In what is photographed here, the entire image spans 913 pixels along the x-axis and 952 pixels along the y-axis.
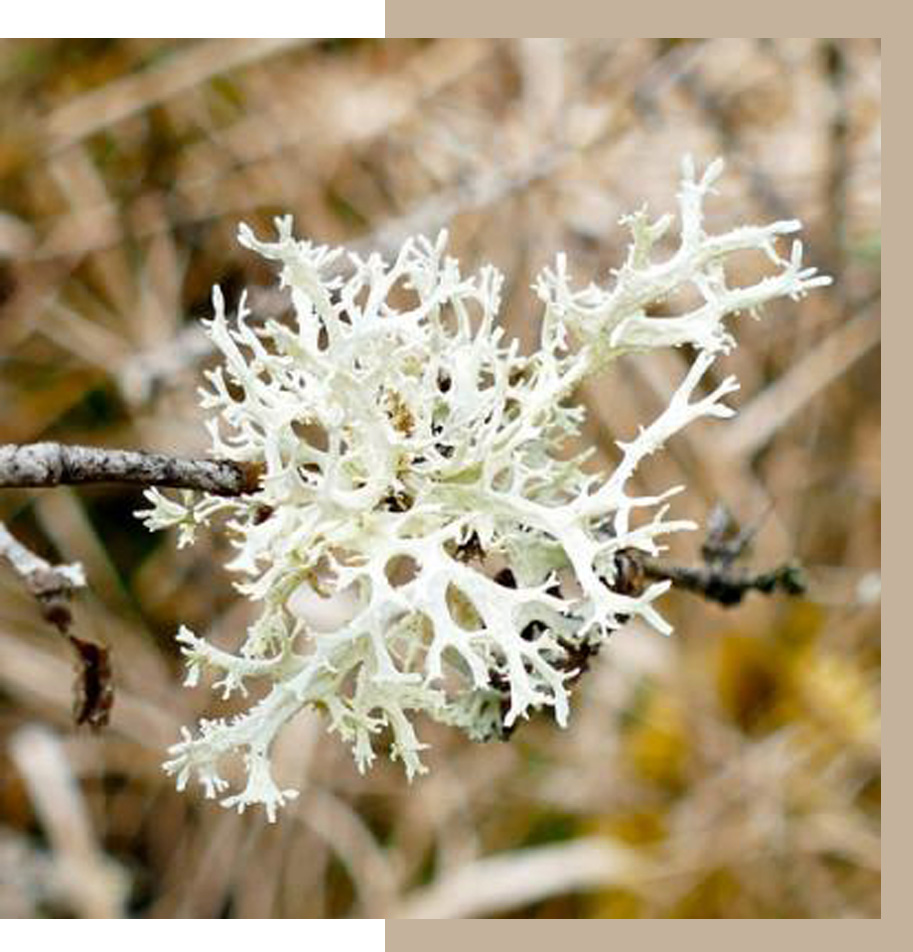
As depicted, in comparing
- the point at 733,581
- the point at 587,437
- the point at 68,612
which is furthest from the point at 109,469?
the point at 587,437

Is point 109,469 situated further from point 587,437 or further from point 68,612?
point 587,437

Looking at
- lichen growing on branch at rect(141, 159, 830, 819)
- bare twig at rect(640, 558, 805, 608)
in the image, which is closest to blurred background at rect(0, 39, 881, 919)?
bare twig at rect(640, 558, 805, 608)

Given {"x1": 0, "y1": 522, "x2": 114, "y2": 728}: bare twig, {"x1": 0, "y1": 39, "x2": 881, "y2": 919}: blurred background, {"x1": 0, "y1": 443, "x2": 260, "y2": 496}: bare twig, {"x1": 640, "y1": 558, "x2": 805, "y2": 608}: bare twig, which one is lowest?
{"x1": 0, "y1": 522, "x2": 114, "y2": 728}: bare twig

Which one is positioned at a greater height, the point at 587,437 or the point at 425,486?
the point at 587,437

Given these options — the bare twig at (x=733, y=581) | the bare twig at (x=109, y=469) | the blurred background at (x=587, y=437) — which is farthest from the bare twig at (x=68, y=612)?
the blurred background at (x=587, y=437)

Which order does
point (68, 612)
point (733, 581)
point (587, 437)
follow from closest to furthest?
point (68, 612) → point (733, 581) → point (587, 437)

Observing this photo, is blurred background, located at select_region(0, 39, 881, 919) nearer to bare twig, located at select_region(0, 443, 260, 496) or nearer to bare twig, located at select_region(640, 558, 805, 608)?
bare twig, located at select_region(640, 558, 805, 608)

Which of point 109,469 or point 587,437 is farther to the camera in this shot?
point 587,437
